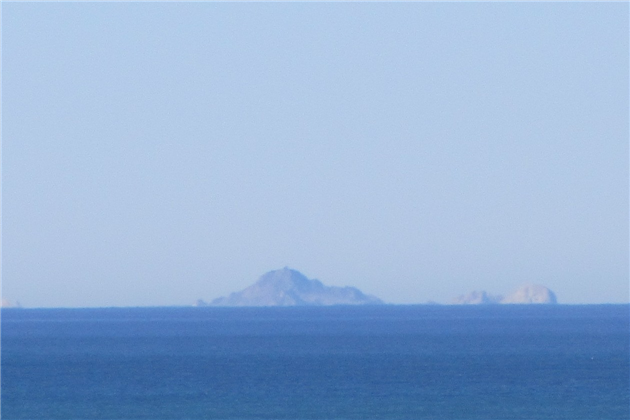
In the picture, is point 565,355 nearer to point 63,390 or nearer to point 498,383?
point 498,383

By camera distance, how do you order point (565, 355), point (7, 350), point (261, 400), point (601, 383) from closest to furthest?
point (261, 400) < point (601, 383) < point (565, 355) < point (7, 350)

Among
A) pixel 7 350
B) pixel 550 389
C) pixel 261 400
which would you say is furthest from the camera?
pixel 7 350

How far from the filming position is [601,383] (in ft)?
202

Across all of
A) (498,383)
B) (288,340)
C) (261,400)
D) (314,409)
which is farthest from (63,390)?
(288,340)

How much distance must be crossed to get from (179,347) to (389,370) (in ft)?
128

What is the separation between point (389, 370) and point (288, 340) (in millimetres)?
49486

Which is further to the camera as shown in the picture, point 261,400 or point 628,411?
point 261,400

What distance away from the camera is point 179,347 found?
10431cm

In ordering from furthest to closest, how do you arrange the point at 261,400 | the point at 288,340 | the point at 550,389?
the point at 288,340, the point at 550,389, the point at 261,400

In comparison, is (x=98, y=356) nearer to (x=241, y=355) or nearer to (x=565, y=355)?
(x=241, y=355)

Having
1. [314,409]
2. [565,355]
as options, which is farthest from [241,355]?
[314,409]

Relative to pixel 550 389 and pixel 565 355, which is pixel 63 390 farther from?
pixel 565 355

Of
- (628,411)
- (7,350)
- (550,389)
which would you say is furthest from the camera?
(7,350)

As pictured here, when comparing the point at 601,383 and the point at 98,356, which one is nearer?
the point at 601,383
